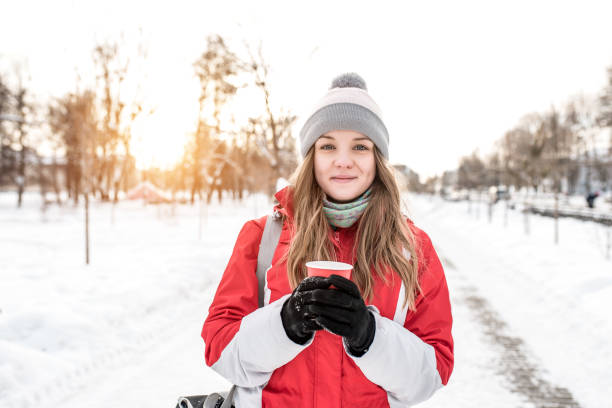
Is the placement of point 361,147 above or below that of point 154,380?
above

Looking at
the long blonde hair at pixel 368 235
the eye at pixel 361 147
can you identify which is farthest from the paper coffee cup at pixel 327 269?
the eye at pixel 361 147

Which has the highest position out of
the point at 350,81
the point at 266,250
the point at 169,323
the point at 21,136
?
the point at 21,136

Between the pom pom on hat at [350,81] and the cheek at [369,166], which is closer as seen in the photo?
the cheek at [369,166]

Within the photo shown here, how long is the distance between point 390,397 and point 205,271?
23.4 feet

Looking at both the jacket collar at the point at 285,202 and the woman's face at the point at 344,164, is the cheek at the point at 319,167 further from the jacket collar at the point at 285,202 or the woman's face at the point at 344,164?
the jacket collar at the point at 285,202

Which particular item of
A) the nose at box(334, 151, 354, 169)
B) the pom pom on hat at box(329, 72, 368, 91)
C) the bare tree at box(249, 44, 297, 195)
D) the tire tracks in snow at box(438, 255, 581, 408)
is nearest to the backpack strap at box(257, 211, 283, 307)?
the nose at box(334, 151, 354, 169)

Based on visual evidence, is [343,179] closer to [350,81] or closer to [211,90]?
[350,81]

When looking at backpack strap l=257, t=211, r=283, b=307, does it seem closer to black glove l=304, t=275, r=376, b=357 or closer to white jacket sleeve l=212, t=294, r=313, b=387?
white jacket sleeve l=212, t=294, r=313, b=387

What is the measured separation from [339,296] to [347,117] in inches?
28.2

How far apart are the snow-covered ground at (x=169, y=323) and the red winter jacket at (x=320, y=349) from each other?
573 millimetres

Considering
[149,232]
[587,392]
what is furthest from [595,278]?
[149,232]

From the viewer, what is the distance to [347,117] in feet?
5.08

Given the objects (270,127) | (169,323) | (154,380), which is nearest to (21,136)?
(270,127)

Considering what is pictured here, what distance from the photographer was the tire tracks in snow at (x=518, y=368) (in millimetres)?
3383
